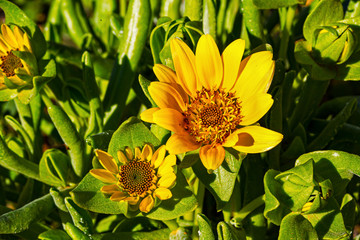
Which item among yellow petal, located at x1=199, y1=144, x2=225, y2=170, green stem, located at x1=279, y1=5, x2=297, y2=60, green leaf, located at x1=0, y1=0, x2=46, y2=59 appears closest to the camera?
yellow petal, located at x1=199, y1=144, x2=225, y2=170

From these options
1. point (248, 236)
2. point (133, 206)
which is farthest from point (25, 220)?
point (248, 236)

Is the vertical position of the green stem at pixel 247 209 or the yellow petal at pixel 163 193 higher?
the yellow petal at pixel 163 193

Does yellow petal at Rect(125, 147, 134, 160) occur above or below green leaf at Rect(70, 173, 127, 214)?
above

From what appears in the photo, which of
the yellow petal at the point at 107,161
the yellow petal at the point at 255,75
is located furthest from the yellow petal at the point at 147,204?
the yellow petal at the point at 255,75

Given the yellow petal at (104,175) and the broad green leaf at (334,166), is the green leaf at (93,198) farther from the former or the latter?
the broad green leaf at (334,166)

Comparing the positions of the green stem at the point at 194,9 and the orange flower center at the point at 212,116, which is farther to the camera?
the green stem at the point at 194,9

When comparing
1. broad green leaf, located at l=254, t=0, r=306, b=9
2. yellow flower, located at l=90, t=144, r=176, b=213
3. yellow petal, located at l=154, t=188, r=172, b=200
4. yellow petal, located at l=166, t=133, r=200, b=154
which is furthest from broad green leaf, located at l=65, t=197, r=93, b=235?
broad green leaf, located at l=254, t=0, r=306, b=9

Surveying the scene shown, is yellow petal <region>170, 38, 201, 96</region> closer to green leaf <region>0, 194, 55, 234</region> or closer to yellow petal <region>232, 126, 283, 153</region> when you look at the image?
yellow petal <region>232, 126, 283, 153</region>

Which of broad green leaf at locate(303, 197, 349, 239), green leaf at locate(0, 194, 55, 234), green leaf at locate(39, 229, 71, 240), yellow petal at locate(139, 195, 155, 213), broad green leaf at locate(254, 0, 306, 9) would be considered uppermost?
broad green leaf at locate(254, 0, 306, 9)
